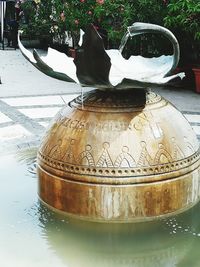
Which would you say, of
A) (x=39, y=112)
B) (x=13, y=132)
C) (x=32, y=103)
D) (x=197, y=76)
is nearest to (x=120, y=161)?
(x=13, y=132)

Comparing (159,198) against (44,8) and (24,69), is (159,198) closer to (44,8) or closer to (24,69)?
(24,69)

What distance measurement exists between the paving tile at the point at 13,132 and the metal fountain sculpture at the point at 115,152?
257 cm

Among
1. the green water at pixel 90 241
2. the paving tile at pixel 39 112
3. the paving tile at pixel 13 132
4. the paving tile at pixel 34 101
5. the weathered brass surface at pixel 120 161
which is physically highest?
the weathered brass surface at pixel 120 161

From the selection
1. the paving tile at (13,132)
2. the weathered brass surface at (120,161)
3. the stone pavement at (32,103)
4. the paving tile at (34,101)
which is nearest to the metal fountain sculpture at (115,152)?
the weathered brass surface at (120,161)

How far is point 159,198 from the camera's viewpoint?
3.84m

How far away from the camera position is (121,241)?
3727 millimetres

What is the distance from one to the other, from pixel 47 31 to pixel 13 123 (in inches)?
428

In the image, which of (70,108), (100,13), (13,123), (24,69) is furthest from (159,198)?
(24,69)

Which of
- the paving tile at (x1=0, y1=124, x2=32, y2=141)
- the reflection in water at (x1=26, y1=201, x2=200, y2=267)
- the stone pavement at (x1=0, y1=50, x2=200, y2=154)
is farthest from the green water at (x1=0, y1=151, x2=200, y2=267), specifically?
the paving tile at (x1=0, y1=124, x2=32, y2=141)

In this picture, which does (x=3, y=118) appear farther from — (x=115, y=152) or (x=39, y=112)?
(x=115, y=152)

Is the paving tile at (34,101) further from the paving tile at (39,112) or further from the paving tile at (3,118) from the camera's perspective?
the paving tile at (3,118)

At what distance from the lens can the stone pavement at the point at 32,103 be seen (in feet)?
22.3

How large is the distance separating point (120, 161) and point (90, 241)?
589 millimetres

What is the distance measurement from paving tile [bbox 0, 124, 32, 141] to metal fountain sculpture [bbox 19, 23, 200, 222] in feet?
8.43
